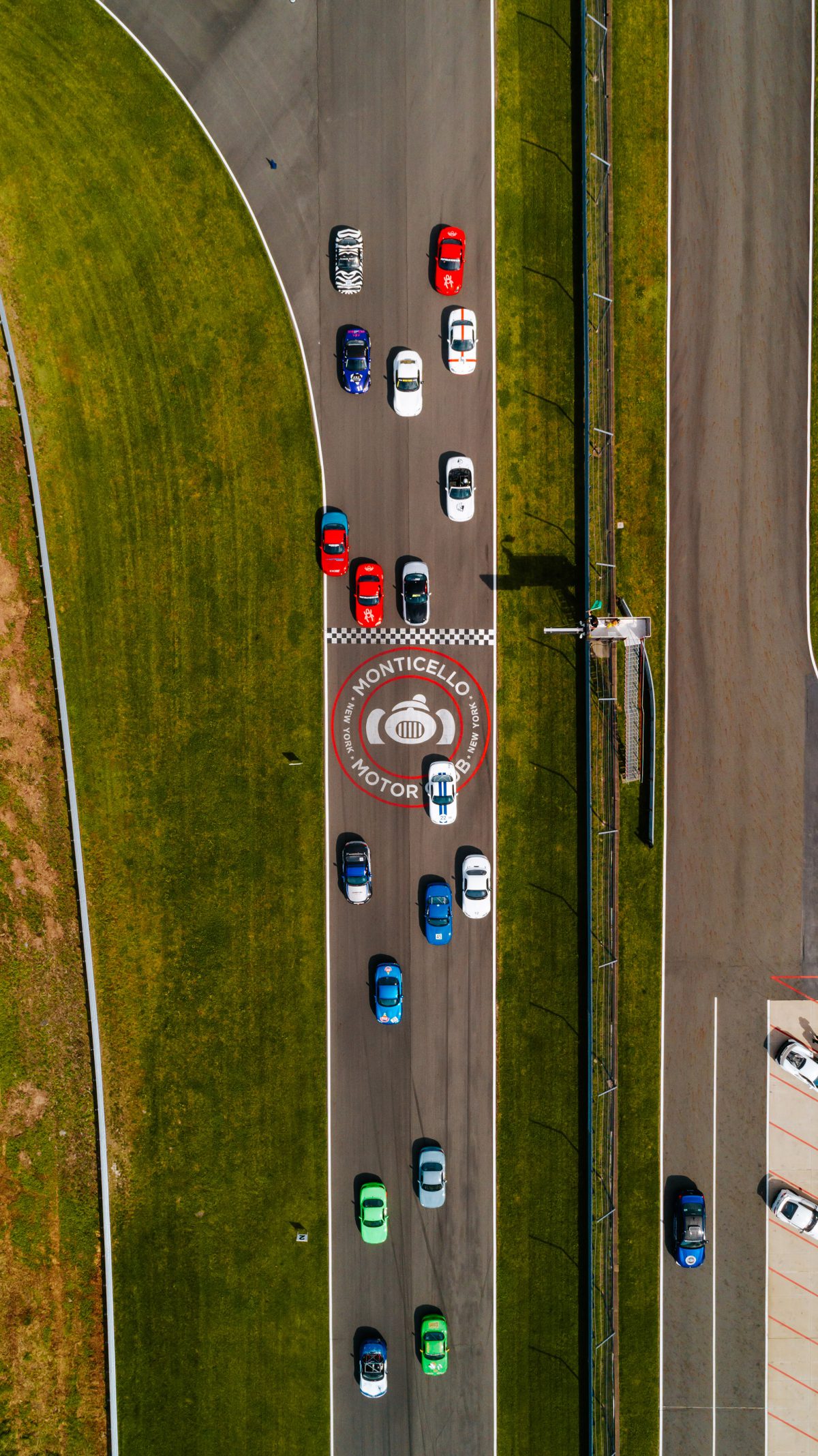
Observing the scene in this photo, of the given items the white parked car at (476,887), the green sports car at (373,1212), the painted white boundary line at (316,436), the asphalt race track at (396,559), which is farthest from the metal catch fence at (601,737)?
the painted white boundary line at (316,436)

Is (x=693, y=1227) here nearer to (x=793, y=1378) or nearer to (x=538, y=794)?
(x=793, y=1378)

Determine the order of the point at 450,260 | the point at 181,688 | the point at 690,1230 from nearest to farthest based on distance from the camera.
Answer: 1. the point at 450,260
2. the point at 690,1230
3. the point at 181,688

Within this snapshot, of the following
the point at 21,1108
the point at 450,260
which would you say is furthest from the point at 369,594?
the point at 21,1108

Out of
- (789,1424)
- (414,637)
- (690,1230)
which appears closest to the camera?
(690,1230)

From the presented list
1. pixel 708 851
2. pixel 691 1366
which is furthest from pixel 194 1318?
pixel 708 851

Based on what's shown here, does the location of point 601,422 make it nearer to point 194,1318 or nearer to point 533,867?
point 533,867
